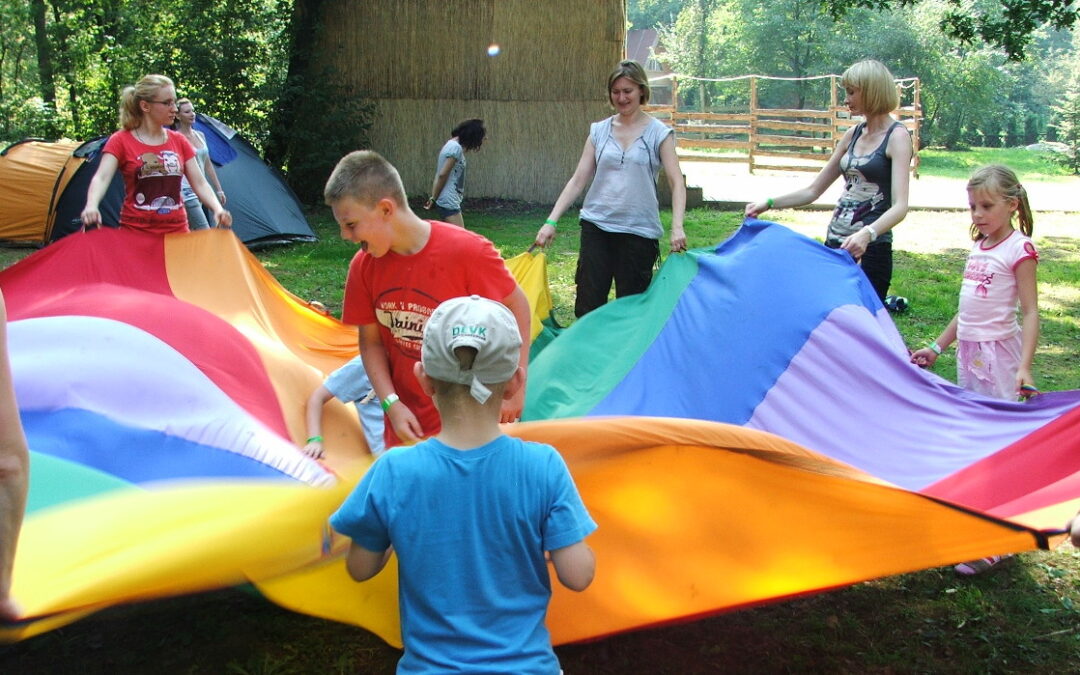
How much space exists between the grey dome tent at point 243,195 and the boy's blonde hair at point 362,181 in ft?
21.8

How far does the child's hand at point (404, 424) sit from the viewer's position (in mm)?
2562

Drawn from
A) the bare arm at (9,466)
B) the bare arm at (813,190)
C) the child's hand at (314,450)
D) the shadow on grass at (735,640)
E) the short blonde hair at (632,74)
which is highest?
the short blonde hair at (632,74)

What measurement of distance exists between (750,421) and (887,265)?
121cm

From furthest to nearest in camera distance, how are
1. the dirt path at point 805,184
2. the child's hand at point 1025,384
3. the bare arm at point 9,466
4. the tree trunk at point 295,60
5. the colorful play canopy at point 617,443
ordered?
the dirt path at point 805,184 → the tree trunk at point 295,60 → the child's hand at point 1025,384 → the colorful play canopy at point 617,443 → the bare arm at point 9,466

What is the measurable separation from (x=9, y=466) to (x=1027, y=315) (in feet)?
9.45

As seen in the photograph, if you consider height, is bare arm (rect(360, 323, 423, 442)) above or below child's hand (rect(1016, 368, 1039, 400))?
above

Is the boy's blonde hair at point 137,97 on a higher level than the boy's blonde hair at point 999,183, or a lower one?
higher

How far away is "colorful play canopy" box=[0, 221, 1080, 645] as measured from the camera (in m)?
2.13

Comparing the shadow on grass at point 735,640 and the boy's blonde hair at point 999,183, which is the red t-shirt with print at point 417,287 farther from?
the boy's blonde hair at point 999,183

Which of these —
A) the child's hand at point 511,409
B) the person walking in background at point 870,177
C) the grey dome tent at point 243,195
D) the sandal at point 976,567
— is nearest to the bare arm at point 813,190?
the person walking in background at point 870,177

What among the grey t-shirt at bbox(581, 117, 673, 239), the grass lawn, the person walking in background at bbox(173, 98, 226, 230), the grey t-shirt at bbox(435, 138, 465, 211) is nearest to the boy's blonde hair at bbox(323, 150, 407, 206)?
the grass lawn

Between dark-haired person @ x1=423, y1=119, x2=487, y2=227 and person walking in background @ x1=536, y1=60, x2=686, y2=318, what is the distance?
3.22 meters

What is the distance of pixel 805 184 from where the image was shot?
15.9 m

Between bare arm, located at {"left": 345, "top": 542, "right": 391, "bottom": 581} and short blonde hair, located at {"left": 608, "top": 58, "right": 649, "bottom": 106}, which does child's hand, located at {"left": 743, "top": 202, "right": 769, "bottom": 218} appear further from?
bare arm, located at {"left": 345, "top": 542, "right": 391, "bottom": 581}
